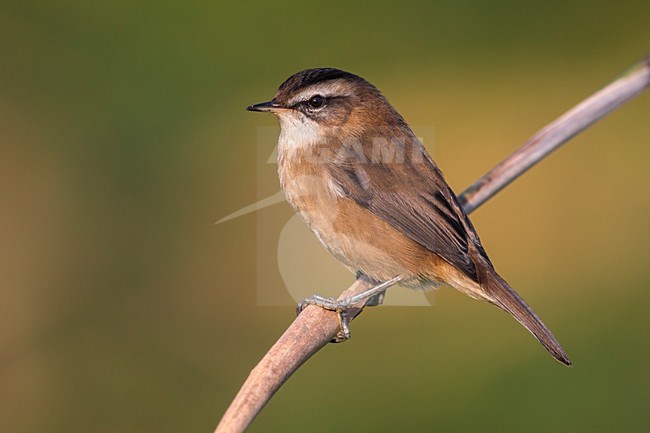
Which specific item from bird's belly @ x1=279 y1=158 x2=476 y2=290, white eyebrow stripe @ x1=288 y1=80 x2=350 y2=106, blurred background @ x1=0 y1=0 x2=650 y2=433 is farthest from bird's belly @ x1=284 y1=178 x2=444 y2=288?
blurred background @ x1=0 y1=0 x2=650 y2=433

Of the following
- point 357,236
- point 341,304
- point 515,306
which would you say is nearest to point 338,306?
point 341,304

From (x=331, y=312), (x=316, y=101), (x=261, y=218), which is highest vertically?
(x=316, y=101)

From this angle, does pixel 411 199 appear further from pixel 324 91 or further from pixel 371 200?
pixel 324 91

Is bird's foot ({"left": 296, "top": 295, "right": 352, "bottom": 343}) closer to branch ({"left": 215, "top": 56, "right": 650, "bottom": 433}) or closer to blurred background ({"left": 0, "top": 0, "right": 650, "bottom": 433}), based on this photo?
branch ({"left": 215, "top": 56, "right": 650, "bottom": 433})

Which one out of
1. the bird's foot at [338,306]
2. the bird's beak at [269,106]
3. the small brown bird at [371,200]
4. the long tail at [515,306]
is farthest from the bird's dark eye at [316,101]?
the long tail at [515,306]

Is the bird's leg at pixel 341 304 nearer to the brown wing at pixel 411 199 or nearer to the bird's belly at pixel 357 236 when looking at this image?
the bird's belly at pixel 357 236

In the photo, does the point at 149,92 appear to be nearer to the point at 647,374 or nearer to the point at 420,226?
the point at 420,226

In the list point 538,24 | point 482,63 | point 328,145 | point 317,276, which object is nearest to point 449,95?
point 482,63
